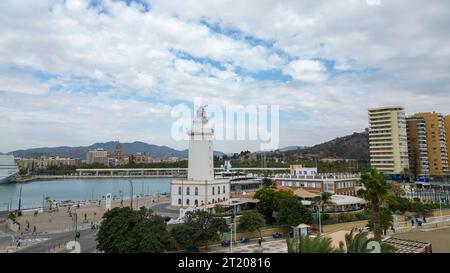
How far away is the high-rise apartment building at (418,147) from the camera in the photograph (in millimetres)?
55406

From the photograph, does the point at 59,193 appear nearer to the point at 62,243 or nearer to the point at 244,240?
the point at 62,243

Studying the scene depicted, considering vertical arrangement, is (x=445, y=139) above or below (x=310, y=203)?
above

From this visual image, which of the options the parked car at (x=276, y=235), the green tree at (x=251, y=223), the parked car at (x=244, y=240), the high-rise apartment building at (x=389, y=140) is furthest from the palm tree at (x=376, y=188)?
the high-rise apartment building at (x=389, y=140)

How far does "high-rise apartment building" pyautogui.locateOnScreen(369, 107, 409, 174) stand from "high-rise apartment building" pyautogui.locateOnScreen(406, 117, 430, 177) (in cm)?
228

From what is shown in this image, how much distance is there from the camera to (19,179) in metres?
93.6

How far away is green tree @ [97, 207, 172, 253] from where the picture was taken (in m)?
12.1

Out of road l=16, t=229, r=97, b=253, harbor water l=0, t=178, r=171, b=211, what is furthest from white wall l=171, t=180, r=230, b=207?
harbor water l=0, t=178, r=171, b=211

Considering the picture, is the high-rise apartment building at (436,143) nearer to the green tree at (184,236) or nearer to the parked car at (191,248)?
the parked car at (191,248)

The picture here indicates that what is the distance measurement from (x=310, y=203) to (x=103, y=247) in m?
15.5

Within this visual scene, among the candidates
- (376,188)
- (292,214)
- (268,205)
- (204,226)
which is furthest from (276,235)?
(376,188)

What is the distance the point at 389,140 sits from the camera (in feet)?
182

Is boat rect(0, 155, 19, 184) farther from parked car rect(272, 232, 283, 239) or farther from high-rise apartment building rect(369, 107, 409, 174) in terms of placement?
high-rise apartment building rect(369, 107, 409, 174)
